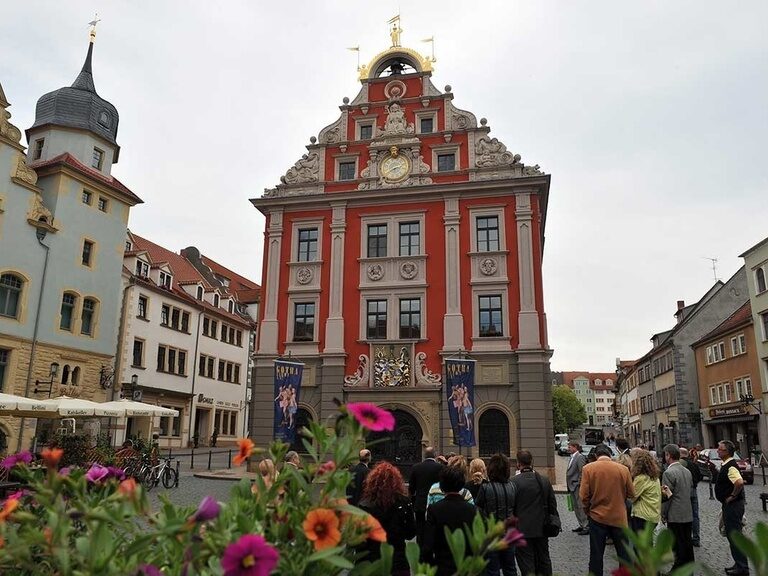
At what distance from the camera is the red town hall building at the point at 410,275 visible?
2381cm

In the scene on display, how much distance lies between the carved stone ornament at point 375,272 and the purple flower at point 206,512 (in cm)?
2394

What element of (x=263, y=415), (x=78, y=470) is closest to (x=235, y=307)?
(x=263, y=415)

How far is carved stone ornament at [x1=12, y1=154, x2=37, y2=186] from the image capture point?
86.5ft

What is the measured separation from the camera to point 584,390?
148750mm

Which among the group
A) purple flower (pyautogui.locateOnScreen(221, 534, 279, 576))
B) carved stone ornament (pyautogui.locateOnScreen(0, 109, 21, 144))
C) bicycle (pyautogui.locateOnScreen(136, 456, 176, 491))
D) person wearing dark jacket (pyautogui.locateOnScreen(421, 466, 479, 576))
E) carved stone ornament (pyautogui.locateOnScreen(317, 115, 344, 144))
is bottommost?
bicycle (pyautogui.locateOnScreen(136, 456, 176, 491))

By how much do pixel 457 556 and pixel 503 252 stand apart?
77.6 feet

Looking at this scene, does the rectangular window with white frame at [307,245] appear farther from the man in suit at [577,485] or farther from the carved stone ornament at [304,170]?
the man in suit at [577,485]

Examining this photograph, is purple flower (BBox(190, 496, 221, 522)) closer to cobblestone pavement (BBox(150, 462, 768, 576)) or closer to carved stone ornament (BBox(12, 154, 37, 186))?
cobblestone pavement (BBox(150, 462, 768, 576))

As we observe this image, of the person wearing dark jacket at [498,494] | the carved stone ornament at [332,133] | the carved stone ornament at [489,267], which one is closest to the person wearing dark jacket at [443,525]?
the person wearing dark jacket at [498,494]

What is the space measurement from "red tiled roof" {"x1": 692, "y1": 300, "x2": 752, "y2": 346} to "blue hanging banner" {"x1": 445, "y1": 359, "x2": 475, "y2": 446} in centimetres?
2170

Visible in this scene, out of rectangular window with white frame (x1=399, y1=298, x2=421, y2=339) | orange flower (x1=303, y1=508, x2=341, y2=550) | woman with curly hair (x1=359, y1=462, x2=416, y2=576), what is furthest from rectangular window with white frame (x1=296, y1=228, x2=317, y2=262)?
orange flower (x1=303, y1=508, x2=341, y2=550)

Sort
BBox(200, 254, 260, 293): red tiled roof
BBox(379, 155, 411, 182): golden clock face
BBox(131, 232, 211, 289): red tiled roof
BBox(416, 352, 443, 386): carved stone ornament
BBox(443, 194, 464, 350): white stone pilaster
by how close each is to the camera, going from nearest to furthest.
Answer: BBox(416, 352, 443, 386): carved stone ornament → BBox(443, 194, 464, 350): white stone pilaster → BBox(379, 155, 411, 182): golden clock face → BBox(131, 232, 211, 289): red tiled roof → BBox(200, 254, 260, 293): red tiled roof

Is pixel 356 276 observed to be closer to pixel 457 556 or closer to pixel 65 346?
pixel 65 346

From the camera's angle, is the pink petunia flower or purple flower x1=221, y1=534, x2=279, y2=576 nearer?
purple flower x1=221, y1=534, x2=279, y2=576
